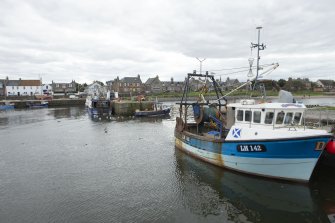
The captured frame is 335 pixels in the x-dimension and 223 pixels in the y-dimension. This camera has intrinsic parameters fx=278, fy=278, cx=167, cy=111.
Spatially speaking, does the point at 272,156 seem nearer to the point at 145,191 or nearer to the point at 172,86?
the point at 145,191

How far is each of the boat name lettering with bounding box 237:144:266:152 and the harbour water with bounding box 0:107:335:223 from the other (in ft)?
6.22

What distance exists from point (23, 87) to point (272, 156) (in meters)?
125

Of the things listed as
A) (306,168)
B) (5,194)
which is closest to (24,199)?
(5,194)

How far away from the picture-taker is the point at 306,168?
1490 cm

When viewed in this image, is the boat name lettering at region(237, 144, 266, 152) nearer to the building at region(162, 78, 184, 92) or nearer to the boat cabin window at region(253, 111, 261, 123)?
the boat cabin window at region(253, 111, 261, 123)

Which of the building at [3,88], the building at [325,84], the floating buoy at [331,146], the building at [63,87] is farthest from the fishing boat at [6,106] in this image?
the building at [325,84]

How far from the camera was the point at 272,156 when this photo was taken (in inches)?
600

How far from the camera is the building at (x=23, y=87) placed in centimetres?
11706

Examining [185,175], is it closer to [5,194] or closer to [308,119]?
[5,194]

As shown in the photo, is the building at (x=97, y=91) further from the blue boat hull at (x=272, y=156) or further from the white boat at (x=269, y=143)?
the blue boat hull at (x=272, y=156)

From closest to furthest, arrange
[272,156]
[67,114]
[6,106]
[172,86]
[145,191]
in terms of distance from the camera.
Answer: [272,156]
[145,191]
[67,114]
[6,106]
[172,86]

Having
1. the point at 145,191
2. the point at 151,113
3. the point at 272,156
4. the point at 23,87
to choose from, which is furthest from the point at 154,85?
the point at 272,156

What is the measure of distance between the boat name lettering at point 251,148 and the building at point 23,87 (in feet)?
401

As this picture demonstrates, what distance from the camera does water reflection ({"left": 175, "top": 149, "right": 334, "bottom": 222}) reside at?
12680 millimetres
